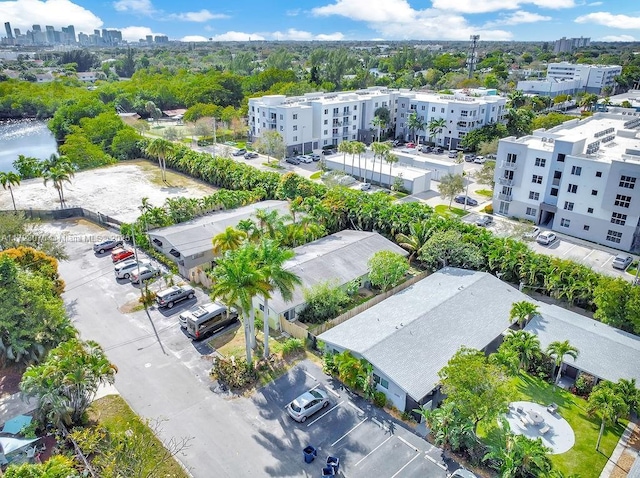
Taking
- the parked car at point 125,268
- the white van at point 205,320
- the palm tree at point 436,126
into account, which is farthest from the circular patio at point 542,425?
the palm tree at point 436,126

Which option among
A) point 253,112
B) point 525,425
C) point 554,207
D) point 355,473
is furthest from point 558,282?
point 253,112

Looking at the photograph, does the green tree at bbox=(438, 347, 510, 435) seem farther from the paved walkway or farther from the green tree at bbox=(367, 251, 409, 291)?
the green tree at bbox=(367, 251, 409, 291)

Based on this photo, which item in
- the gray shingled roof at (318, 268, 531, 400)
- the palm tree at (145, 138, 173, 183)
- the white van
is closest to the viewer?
the gray shingled roof at (318, 268, 531, 400)

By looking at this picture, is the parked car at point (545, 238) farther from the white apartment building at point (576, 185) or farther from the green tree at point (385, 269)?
the green tree at point (385, 269)

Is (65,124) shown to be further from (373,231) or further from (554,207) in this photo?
(554,207)

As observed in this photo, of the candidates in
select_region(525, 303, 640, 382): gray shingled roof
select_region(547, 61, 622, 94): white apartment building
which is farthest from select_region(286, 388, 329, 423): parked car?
select_region(547, 61, 622, 94): white apartment building
